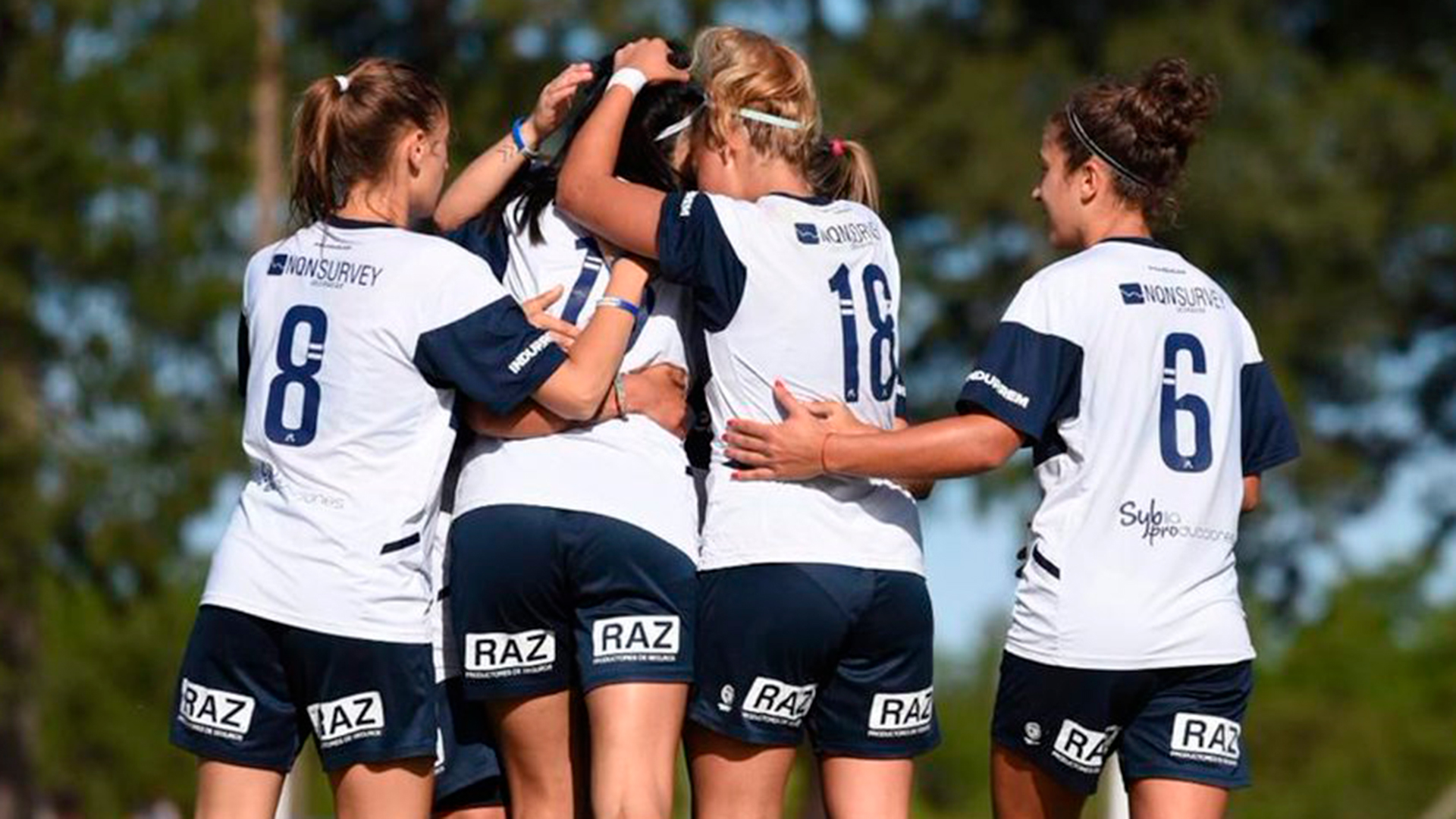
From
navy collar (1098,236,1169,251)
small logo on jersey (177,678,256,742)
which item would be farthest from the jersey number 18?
small logo on jersey (177,678,256,742)

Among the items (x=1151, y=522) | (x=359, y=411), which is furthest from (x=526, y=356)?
(x=1151, y=522)

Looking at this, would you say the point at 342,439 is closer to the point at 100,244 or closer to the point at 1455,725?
the point at 100,244

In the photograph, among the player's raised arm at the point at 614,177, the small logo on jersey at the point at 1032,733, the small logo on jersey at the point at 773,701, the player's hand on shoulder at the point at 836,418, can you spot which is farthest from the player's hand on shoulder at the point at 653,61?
the small logo on jersey at the point at 1032,733

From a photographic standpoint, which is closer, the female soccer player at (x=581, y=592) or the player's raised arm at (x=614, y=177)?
the female soccer player at (x=581, y=592)

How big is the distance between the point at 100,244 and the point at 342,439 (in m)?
23.2

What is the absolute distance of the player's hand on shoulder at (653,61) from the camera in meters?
6.57

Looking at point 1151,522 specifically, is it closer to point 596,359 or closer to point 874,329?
point 874,329

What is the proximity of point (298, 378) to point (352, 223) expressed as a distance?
16.8 inches

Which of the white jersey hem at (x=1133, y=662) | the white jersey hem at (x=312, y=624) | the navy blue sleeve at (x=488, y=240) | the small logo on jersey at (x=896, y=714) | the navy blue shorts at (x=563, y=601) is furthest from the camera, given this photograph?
the navy blue sleeve at (x=488, y=240)

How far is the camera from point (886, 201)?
26.1 meters

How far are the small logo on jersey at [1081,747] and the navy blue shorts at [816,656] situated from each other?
416mm

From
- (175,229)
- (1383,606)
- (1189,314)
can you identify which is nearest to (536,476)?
(1189,314)

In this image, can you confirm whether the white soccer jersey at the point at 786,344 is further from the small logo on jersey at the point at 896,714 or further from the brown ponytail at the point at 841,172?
the small logo on jersey at the point at 896,714

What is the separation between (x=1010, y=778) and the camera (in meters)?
6.30
